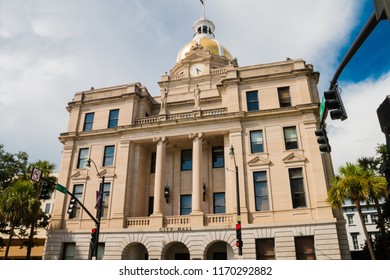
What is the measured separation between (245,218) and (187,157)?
33.2ft

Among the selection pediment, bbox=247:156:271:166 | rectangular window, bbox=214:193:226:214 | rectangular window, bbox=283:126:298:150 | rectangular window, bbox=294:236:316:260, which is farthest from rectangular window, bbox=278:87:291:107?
rectangular window, bbox=294:236:316:260

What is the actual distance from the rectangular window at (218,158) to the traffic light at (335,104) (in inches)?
946

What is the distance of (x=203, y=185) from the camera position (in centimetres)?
3098

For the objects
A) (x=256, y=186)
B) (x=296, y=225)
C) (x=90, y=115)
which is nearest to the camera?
(x=296, y=225)

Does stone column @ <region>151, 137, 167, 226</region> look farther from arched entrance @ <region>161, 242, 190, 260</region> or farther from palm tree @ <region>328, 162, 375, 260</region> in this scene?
palm tree @ <region>328, 162, 375, 260</region>

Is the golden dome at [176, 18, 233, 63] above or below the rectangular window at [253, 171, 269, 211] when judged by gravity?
above

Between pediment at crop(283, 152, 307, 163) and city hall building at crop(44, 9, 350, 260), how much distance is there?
100 millimetres

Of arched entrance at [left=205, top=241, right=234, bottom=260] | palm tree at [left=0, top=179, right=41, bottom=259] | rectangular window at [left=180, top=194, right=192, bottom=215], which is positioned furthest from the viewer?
rectangular window at [left=180, top=194, right=192, bottom=215]

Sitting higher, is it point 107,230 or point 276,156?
point 276,156

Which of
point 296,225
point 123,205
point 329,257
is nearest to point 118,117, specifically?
point 123,205

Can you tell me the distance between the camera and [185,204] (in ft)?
103

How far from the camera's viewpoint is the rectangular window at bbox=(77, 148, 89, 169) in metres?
34.0

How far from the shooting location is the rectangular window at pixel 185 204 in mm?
30953

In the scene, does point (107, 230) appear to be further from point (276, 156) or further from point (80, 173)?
point (276, 156)
